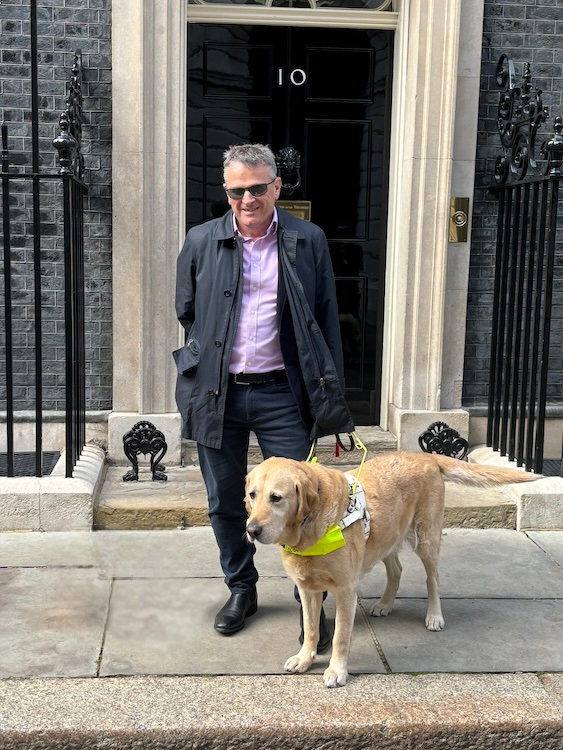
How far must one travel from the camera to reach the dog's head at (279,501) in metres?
3.30

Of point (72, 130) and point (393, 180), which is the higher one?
point (72, 130)

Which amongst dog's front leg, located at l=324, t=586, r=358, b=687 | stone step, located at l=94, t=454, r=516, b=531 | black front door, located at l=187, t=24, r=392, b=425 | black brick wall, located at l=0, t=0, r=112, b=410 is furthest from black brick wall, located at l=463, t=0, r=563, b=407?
dog's front leg, located at l=324, t=586, r=358, b=687

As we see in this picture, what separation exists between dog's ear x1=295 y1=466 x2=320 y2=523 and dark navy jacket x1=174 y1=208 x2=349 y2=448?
50cm

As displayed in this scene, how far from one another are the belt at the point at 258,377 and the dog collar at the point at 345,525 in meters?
0.53

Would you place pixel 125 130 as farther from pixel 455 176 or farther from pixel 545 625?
pixel 545 625

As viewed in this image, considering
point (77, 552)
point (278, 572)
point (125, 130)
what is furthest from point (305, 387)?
point (125, 130)

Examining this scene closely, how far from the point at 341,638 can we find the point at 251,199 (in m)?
1.82

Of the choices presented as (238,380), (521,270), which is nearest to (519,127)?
(521,270)

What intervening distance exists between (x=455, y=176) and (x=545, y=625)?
3142 mm

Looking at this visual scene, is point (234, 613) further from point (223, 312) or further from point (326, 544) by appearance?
point (223, 312)

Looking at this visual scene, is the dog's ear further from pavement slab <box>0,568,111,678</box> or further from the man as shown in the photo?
pavement slab <box>0,568,111,678</box>

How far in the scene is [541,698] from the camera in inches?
142

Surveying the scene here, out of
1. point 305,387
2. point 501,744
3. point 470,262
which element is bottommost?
point 501,744

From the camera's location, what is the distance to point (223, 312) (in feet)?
12.9
